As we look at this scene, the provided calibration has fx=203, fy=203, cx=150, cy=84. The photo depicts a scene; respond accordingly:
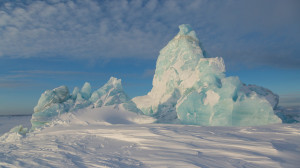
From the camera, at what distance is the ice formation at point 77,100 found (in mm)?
8195

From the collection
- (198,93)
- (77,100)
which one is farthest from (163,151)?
(77,100)

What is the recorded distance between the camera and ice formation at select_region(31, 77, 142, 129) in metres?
8.20

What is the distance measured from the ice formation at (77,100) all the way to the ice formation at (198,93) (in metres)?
1.94

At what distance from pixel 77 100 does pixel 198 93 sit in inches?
218

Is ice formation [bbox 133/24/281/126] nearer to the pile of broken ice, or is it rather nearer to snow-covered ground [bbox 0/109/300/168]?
the pile of broken ice

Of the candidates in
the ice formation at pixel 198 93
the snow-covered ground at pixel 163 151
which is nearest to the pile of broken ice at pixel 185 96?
the ice formation at pixel 198 93

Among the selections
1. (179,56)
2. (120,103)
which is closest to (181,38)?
(179,56)

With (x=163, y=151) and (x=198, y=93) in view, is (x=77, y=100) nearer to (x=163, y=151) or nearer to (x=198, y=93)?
(x=198, y=93)

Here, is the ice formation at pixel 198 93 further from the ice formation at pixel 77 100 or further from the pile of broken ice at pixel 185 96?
the ice formation at pixel 77 100

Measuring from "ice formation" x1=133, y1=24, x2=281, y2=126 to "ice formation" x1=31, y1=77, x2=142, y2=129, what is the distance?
194cm

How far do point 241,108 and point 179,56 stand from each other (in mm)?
4435

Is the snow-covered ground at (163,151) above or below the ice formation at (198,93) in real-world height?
below

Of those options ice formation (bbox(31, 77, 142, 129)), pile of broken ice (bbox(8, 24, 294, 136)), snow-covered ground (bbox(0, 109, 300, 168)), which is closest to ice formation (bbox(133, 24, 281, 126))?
pile of broken ice (bbox(8, 24, 294, 136))

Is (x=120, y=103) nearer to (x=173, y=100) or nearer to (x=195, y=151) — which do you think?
(x=173, y=100)
